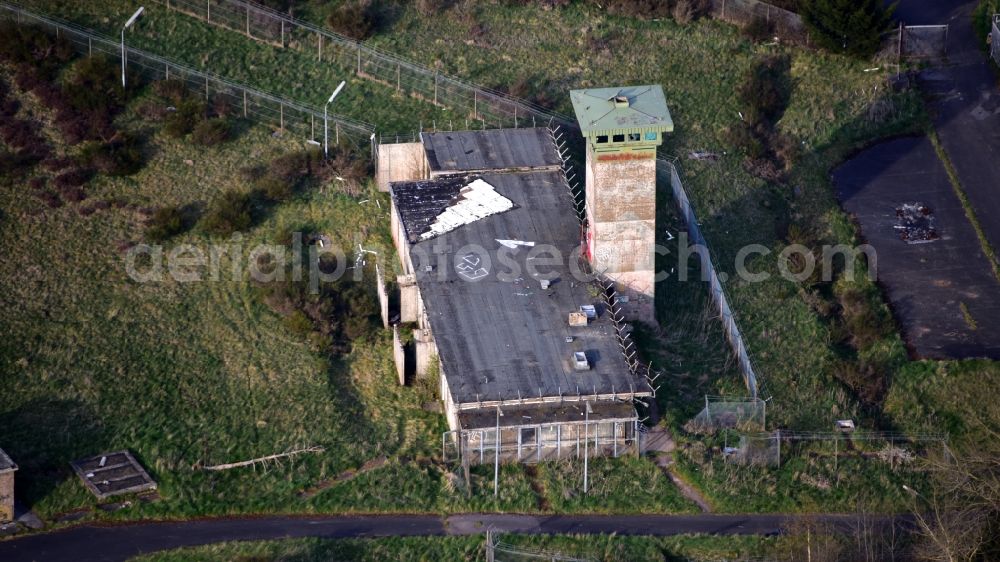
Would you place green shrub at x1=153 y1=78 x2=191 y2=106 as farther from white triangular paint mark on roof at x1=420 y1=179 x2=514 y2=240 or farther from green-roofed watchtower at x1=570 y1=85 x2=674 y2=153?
green-roofed watchtower at x1=570 y1=85 x2=674 y2=153

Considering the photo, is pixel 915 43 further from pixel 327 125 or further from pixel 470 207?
pixel 327 125

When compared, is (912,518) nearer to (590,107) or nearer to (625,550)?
(625,550)

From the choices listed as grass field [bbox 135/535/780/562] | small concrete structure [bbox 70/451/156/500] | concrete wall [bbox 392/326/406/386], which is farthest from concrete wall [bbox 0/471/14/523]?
concrete wall [bbox 392/326/406/386]

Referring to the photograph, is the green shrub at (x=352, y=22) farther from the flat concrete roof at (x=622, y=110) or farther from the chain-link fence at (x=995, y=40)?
the chain-link fence at (x=995, y=40)

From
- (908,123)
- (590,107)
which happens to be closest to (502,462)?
(590,107)

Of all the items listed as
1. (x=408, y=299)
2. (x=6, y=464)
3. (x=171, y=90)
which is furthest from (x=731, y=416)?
(x=171, y=90)

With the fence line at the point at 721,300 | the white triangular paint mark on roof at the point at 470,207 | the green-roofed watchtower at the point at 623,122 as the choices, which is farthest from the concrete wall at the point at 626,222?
the white triangular paint mark on roof at the point at 470,207
